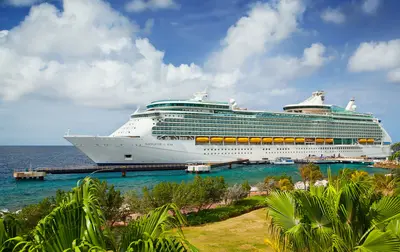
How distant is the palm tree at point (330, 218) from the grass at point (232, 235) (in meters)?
11.4

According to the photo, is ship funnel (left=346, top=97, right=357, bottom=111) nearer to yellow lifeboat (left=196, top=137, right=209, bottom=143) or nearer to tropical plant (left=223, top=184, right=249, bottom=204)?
yellow lifeboat (left=196, top=137, right=209, bottom=143)

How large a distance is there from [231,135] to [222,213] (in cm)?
4019

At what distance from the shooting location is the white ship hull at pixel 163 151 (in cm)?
5106

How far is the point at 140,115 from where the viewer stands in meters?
58.4

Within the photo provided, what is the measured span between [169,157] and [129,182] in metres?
11.5

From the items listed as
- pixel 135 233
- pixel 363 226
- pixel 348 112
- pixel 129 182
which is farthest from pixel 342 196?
pixel 348 112

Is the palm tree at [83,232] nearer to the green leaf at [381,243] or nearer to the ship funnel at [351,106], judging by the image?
the green leaf at [381,243]

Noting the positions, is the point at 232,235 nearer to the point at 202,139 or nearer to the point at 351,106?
the point at 202,139

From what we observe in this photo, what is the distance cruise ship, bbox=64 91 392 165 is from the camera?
174 ft

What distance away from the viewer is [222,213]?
24938 mm

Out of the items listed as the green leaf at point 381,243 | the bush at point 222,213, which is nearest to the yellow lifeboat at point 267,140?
the bush at point 222,213

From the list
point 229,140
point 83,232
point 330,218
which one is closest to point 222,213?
point 330,218

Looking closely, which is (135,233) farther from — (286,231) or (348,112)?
(348,112)

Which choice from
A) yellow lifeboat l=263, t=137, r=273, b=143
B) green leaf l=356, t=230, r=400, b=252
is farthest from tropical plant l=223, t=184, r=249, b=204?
yellow lifeboat l=263, t=137, r=273, b=143
